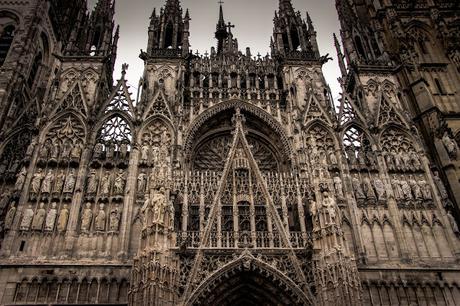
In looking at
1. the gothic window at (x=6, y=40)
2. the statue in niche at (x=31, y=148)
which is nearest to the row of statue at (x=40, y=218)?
the statue in niche at (x=31, y=148)

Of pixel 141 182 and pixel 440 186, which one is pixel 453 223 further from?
pixel 141 182

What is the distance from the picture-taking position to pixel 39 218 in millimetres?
16797

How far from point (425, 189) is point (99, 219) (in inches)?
524

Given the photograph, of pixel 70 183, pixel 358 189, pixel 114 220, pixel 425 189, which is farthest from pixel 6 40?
pixel 425 189

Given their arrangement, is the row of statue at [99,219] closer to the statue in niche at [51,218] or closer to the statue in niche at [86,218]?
the statue in niche at [86,218]

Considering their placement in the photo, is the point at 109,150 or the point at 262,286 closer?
the point at 262,286

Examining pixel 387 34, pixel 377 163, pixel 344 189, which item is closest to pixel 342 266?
pixel 344 189

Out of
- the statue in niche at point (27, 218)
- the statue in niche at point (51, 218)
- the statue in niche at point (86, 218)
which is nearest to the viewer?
the statue in niche at point (27, 218)

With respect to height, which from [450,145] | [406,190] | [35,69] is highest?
[35,69]

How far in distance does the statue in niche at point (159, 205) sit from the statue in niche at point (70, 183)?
162 inches

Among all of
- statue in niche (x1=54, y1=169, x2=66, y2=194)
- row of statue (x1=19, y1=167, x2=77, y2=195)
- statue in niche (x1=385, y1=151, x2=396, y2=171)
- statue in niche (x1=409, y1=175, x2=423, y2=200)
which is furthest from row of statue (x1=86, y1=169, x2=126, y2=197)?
statue in niche (x1=409, y1=175, x2=423, y2=200)

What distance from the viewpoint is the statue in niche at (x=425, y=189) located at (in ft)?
61.2

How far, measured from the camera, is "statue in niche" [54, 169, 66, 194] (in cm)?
1770

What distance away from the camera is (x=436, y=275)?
16312 mm
